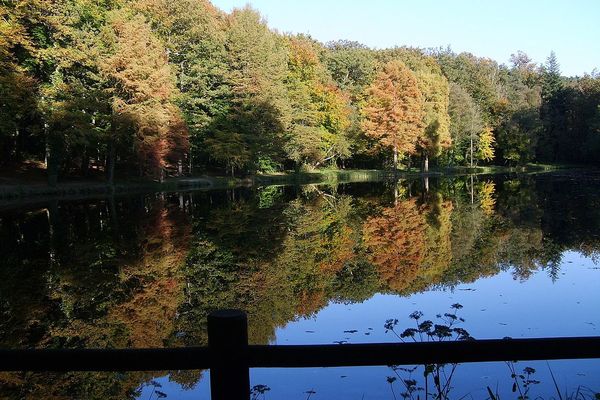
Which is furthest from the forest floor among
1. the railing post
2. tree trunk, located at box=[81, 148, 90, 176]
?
the railing post

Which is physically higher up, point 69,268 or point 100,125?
point 100,125

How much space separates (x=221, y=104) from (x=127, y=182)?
12.1m

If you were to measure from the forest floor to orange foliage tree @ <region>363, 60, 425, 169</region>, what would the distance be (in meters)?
3.81

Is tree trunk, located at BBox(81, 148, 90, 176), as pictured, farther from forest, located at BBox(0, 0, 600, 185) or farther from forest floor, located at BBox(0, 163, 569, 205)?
forest floor, located at BBox(0, 163, 569, 205)

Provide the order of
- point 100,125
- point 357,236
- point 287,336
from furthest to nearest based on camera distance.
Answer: point 100,125 → point 357,236 → point 287,336

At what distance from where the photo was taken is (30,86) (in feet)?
99.0

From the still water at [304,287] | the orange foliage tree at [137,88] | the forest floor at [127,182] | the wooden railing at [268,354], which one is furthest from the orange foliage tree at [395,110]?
the wooden railing at [268,354]

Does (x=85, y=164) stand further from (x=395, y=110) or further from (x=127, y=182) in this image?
(x=395, y=110)

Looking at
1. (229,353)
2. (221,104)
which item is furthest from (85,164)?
(229,353)

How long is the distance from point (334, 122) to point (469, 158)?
1069 inches

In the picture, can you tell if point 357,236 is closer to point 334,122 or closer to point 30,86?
point 30,86

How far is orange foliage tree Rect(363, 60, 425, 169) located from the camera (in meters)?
54.1

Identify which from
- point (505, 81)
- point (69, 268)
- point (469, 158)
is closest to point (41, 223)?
point (69, 268)

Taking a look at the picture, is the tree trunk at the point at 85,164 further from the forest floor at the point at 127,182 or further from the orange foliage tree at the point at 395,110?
the orange foliage tree at the point at 395,110
